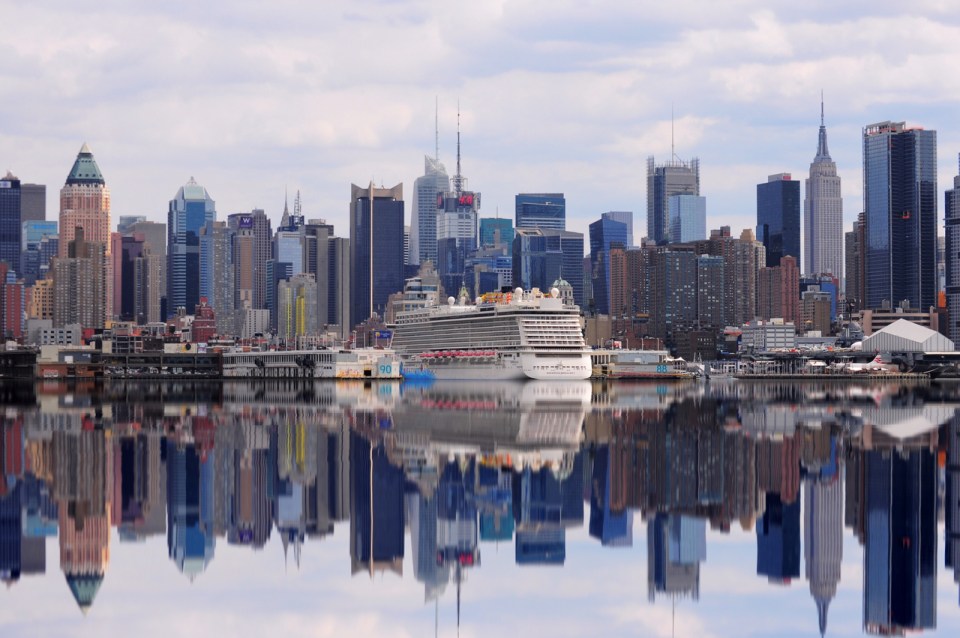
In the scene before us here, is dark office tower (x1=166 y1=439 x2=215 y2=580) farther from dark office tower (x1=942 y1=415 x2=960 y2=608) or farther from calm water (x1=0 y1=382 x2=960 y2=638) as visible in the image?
dark office tower (x1=942 y1=415 x2=960 y2=608)

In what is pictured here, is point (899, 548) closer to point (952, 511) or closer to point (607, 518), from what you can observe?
point (952, 511)

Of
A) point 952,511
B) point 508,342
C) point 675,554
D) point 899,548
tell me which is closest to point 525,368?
point 508,342

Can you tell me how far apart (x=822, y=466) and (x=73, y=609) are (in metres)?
25.3

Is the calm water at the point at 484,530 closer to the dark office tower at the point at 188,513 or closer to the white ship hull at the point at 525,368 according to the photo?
the dark office tower at the point at 188,513

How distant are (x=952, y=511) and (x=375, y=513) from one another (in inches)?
536

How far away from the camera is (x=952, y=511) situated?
103ft

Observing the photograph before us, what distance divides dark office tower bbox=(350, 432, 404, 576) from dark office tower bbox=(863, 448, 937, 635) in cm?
898

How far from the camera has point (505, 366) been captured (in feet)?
474

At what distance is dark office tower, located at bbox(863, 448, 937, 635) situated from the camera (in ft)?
72.1

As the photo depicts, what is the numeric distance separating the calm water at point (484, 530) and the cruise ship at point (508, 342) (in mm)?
89619

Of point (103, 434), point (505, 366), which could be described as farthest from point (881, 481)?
point (505, 366)

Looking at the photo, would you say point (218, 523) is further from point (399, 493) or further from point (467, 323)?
point (467, 323)

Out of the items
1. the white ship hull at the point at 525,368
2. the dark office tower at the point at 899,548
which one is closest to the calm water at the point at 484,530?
the dark office tower at the point at 899,548

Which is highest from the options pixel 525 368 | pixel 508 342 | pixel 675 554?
pixel 508 342
